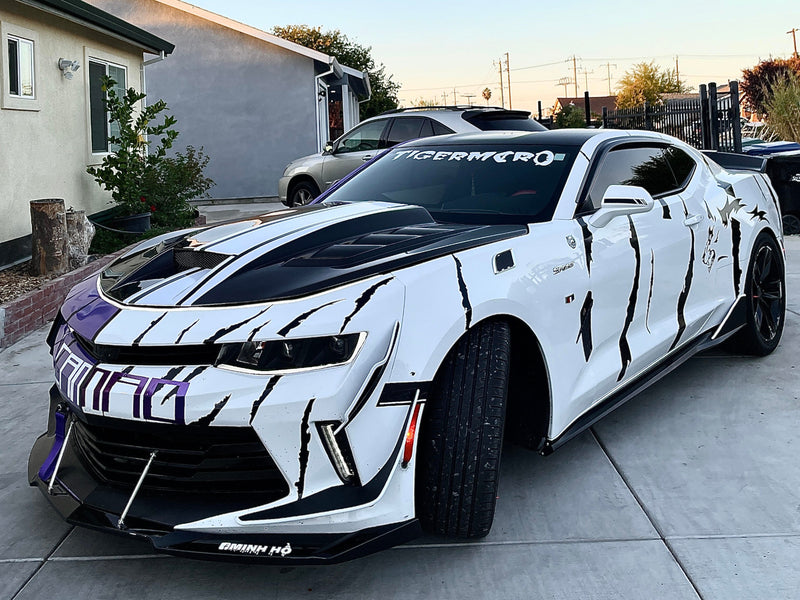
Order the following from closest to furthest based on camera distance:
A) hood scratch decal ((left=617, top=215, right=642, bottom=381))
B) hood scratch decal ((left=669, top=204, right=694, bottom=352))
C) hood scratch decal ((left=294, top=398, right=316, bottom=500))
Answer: hood scratch decal ((left=294, top=398, right=316, bottom=500))
hood scratch decal ((left=617, top=215, right=642, bottom=381))
hood scratch decal ((left=669, top=204, right=694, bottom=352))

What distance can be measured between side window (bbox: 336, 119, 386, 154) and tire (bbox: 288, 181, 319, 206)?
909 millimetres

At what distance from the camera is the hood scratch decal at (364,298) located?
285cm

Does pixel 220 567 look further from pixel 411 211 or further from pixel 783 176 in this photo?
pixel 783 176

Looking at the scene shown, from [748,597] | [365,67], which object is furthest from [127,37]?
[365,67]

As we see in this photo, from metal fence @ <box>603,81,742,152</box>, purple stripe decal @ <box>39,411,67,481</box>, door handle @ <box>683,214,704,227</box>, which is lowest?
purple stripe decal @ <box>39,411,67,481</box>

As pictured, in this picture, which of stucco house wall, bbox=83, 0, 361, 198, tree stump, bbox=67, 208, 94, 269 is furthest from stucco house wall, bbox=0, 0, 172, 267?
stucco house wall, bbox=83, 0, 361, 198

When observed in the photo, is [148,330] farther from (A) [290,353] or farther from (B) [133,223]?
(B) [133,223]

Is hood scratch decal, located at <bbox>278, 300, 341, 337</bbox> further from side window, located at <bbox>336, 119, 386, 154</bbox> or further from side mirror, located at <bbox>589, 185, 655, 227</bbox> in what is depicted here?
side window, located at <bbox>336, 119, 386, 154</bbox>

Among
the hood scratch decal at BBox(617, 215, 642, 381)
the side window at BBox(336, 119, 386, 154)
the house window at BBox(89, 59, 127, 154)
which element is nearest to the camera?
the hood scratch decal at BBox(617, 215, 642, 381)

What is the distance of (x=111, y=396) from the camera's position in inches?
114

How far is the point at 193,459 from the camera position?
290 cm

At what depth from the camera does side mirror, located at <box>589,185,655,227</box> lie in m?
4.04

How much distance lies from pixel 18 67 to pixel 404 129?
585 centimetres

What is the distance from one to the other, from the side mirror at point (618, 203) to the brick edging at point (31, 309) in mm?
4658
